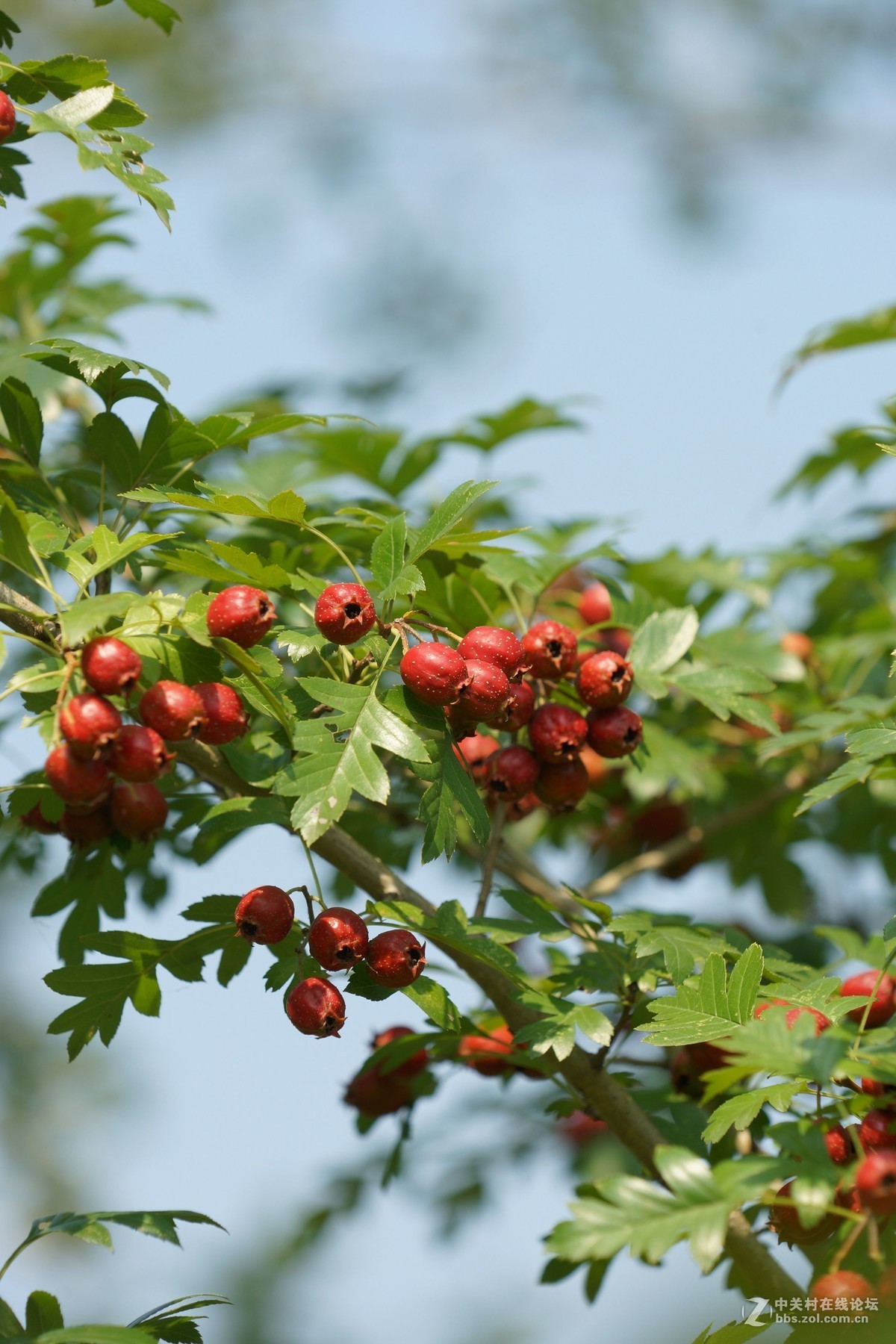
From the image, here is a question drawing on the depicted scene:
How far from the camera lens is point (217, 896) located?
1.65 meters

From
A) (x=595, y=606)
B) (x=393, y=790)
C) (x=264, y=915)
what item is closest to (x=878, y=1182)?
(x=264, y=915)

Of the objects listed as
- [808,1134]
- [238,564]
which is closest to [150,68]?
[238,564]

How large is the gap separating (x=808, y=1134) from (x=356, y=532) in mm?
1170

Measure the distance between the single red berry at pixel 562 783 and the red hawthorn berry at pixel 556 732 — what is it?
0.06 feet

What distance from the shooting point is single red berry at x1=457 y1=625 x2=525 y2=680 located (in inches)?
63.5

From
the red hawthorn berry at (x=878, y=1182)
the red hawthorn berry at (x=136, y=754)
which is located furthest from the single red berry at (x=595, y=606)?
the red hawthorn berry at (x=878, y=1182)

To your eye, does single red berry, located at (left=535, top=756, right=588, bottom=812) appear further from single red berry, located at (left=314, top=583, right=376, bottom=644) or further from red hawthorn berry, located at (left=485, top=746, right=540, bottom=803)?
single red berry, located at (left=314, top=583, right=376, bottom=644)

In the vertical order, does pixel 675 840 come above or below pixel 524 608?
below

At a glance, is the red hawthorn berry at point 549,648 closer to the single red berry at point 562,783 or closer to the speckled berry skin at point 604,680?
the speckled berry skin at point 604,680

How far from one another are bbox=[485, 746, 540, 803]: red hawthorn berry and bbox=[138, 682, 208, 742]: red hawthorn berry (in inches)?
22.9

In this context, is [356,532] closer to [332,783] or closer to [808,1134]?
[332,783]

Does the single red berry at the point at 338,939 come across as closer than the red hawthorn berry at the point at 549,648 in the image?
Yes

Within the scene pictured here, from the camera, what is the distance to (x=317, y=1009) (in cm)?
148

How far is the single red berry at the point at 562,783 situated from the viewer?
6.28ft
